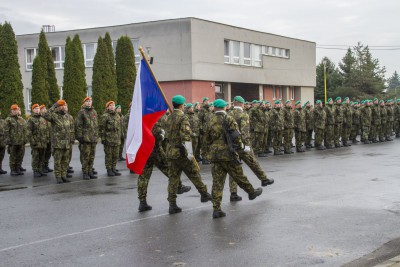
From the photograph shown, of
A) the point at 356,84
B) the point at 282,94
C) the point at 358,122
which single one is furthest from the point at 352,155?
the point at 356,84

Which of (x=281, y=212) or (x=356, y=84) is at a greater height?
(x=356, y=84)

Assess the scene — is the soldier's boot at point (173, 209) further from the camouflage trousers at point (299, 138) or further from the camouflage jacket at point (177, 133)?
the camouflage trousers at point (299, 138)

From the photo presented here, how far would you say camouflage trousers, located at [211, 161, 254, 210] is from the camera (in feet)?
28.8

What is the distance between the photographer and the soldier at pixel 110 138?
15.1 meters

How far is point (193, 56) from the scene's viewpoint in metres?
40.0

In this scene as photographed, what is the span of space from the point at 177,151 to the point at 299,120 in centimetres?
1342

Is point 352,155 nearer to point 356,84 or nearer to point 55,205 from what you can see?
point 55,205

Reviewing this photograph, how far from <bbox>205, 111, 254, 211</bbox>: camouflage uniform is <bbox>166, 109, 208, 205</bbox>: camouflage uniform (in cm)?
38

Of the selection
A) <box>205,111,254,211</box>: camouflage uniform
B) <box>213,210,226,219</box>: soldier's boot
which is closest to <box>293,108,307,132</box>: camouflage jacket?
<box>205,111,254,211</box>: camouflage uniform

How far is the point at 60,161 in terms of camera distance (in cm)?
1368

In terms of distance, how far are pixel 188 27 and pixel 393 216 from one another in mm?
32627

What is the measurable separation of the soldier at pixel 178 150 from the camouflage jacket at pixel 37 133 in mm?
7095

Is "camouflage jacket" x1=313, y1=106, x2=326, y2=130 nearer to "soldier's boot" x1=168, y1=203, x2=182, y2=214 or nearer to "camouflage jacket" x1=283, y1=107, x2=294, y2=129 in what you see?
"camouflage jacket" x1=283, y1=107, x2=294, y2=129

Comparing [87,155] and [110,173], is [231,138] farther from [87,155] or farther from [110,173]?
[110,173]
